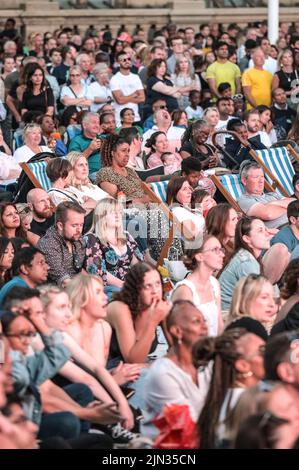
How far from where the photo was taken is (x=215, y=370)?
25.6 ft

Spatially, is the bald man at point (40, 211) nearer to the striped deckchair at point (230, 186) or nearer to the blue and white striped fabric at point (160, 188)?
the blue and white striped fabric at point (160, 188)

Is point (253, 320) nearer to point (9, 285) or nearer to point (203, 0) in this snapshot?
point (9, 285)

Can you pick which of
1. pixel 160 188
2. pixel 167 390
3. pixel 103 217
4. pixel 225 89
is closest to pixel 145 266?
pixel 167 390

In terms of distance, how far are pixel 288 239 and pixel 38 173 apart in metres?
2.59

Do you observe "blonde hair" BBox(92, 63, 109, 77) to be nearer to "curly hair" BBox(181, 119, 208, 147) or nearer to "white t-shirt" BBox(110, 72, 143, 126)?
"white t-shirt" BBox(110, 72, 143, 126)

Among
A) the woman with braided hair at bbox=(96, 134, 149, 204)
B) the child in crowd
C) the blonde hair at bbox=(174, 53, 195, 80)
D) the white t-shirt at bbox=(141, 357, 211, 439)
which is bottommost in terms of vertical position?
the white t-shirt at bbox=(141, 357, 211, 439)

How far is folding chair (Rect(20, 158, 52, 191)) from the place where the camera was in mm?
13173

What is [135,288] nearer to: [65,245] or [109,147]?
[65,245]

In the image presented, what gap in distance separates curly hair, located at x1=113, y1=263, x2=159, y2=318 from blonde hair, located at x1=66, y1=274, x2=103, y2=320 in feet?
1.20

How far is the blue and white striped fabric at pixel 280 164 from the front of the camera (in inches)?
577

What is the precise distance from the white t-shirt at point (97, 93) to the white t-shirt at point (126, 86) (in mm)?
236

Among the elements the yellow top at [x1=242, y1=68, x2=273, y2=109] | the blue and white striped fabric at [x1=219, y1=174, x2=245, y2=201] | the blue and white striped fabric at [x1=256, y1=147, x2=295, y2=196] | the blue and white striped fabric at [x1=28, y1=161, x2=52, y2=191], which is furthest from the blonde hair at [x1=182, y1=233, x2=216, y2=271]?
the yellow top at [x1=242, y1=68, x2=273, y2=109]

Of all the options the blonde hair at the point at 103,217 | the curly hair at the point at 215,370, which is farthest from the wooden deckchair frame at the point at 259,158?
the curly hair at the point at 215,370

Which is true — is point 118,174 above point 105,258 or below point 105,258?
above
